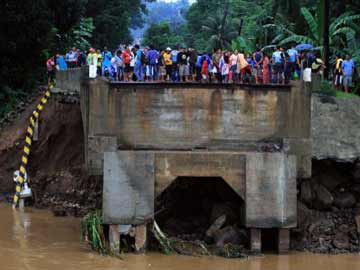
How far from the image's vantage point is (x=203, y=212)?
23094 mm

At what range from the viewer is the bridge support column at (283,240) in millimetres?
20312

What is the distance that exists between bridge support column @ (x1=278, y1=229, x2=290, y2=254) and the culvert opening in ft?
3.18

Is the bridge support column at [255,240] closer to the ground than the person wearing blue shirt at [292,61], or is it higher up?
closer to the ground

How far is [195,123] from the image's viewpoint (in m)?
21.2

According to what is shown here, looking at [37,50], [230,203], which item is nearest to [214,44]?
[37,50]

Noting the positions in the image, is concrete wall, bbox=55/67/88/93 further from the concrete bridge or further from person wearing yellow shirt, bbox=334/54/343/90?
person wearing yellow shirt, bbox=334/54/343/90

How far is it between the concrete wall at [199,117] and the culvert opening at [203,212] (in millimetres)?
1510

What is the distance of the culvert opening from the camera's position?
2084 cm

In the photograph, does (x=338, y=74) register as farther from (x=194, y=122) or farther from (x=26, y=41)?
(x=26, y=41)

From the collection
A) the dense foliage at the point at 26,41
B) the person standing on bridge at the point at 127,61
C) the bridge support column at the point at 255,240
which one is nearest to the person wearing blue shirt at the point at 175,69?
the person standing on bridge at the point at 127,61

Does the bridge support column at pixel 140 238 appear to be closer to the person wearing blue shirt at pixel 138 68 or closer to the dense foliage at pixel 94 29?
the person wearing blue shirt at pixel 138 68

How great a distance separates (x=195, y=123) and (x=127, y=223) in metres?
3.51

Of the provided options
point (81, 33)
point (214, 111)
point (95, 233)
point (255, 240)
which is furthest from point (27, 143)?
point (81, 33)

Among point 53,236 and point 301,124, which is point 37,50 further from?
point 301,124
